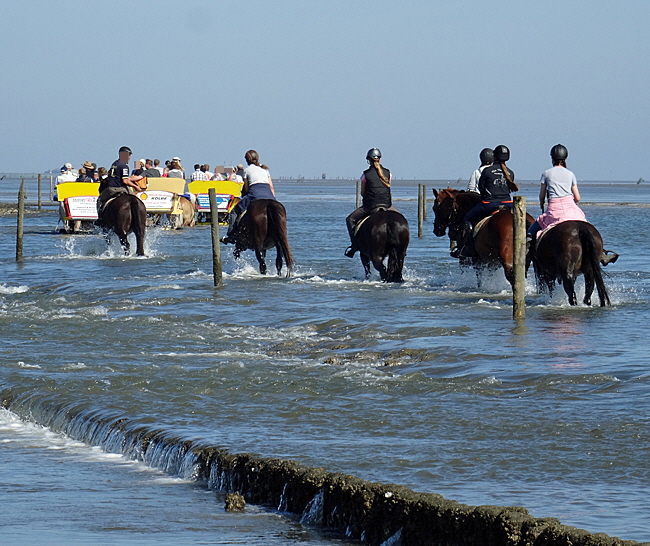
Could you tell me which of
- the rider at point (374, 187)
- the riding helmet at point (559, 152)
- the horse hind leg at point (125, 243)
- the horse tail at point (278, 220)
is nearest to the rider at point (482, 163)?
the rider at point (374, 187)

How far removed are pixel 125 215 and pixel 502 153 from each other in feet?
32.7

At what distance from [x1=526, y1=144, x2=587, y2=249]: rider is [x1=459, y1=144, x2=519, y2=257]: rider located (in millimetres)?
1215

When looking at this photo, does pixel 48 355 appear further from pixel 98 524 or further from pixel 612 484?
pixel 612 484

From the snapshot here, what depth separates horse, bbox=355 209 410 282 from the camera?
53.5 feet

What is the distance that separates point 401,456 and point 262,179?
11.7m

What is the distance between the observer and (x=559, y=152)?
536 inches

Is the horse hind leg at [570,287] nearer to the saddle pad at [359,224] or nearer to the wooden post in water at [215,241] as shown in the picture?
the saddle pad at [359,224]

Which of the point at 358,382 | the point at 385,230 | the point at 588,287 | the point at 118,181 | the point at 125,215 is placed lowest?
the point at 358,382

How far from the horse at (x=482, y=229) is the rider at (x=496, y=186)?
0.17 m

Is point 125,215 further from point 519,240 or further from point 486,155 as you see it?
point 519,240

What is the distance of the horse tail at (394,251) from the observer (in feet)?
53.5

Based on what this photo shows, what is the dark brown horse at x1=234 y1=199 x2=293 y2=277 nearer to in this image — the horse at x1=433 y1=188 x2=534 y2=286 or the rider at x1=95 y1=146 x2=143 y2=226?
the horse at x1=433 y1=188 x2=534 y2=286

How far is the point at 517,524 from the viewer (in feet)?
16.1

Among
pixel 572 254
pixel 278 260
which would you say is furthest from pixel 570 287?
pixel 278 260
